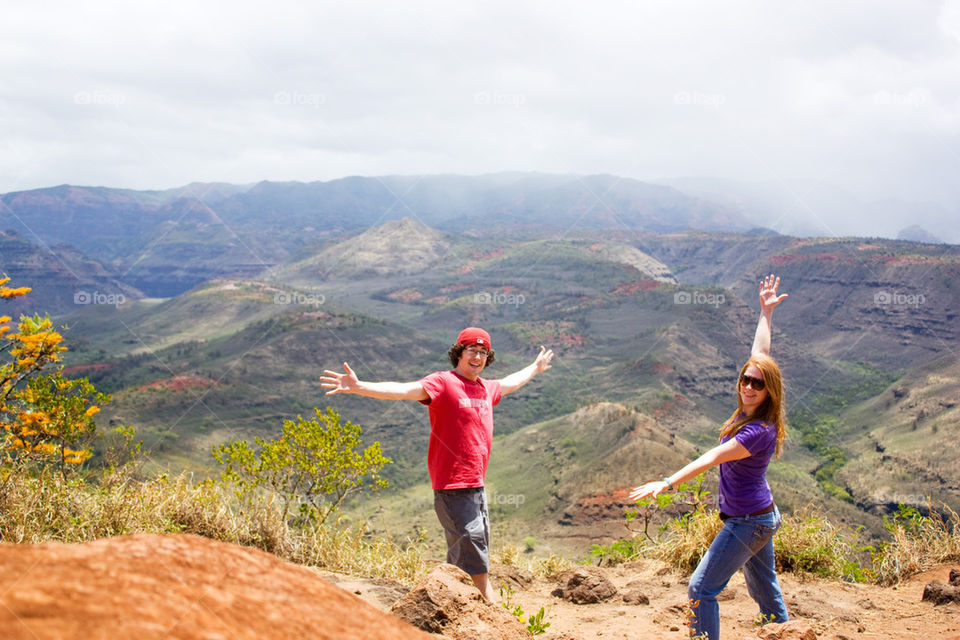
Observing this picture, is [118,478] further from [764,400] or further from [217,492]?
[764,400]

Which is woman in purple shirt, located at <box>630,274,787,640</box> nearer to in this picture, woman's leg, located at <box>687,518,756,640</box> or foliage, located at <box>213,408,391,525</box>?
woman's leg, located at <box>687,518,756,640</box>

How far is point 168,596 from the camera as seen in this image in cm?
149

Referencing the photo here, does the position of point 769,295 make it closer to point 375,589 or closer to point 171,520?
point 375,589

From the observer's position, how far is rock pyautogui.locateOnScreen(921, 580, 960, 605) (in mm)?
4383

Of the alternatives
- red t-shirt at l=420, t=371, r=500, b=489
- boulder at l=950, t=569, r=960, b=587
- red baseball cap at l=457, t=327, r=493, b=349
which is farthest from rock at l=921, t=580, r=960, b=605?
red baseball cap at l=457, t=327, r=493, b=349

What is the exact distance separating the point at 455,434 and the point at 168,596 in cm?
235

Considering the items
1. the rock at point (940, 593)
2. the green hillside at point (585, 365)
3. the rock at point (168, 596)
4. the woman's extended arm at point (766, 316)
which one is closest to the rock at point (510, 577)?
the woman's extended arm at point (766, 316)

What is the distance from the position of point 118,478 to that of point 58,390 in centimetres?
202

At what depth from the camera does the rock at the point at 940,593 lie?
14.4 feet

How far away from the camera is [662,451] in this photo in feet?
61.9

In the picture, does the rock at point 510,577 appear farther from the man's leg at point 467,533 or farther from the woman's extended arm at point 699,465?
the woman's extended arm at point 699,465

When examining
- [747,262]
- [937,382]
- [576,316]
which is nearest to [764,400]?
[937,382]

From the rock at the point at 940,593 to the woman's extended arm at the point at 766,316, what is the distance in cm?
228

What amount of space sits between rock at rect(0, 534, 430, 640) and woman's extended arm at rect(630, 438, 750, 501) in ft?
5.07
